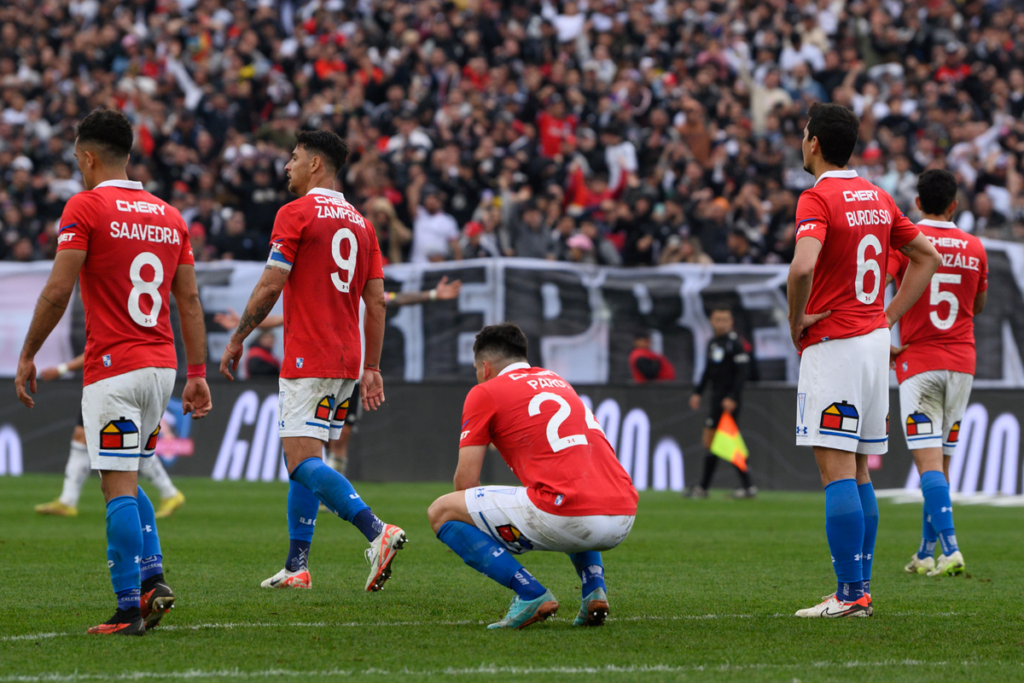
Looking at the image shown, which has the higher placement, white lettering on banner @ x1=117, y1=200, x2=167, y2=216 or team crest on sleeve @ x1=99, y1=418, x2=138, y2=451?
white lettering on banner @ x1=117, y1=200, x2=167, y2=216

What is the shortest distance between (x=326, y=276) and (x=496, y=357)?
1.55m

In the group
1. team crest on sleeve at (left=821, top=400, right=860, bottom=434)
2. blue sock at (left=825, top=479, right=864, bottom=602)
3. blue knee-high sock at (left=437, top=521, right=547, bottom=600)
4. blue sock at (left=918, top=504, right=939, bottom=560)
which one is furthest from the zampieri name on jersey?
blue sock at (left=918, top=504, right=939, bottom=560)

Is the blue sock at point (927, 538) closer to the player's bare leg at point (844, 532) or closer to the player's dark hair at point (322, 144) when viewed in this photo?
the player's bare leg at point (844, 532)

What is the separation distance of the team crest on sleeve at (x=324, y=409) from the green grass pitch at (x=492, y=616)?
1.01 m

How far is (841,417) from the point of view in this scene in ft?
20.3

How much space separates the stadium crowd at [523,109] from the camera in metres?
Answer: 19.3

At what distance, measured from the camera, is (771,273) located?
17.4 m

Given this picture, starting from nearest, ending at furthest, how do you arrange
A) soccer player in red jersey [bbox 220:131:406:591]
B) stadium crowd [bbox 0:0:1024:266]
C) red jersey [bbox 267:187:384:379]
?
soccer player in red jersey [bbox 220:131:406:591]
red jersey [bbox 267:187:384:379]
stadium crowd [bbox 0:0:1024:266]

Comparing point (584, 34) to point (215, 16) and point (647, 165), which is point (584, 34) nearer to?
point (647, 165)

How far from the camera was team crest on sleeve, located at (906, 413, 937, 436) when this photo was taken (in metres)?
8.28

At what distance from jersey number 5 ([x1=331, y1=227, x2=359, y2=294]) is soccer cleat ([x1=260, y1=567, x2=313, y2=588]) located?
1704 millimetres

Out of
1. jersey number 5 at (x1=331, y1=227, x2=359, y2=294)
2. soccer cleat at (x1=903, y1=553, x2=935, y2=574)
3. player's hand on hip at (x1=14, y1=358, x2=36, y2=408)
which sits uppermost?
jersey number 5 at (x1=331, y1=227, x2=359, y2=294)


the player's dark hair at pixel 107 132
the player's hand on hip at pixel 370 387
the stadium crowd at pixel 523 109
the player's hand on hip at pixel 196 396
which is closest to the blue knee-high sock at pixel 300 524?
the player's hand on hip at pixel 370 387

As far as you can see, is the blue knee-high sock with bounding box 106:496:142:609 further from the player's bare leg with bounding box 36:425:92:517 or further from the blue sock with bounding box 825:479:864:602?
the player's bare leg with bounding box 36:425:92:517
